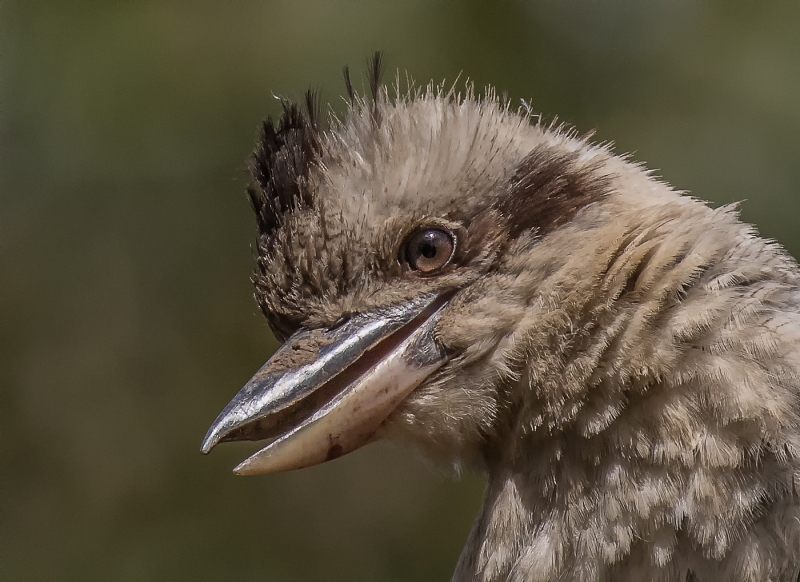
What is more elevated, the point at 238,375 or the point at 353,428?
the point at 353,428

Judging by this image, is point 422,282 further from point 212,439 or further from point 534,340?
point 212,439

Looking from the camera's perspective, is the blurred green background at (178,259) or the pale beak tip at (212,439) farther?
the blurred green background at (178,259)

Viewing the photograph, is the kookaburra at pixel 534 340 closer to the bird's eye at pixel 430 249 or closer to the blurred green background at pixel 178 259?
the bird's eye at pixel 430 249

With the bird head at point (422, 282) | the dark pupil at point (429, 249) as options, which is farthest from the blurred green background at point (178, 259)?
the dark pupil at point (429, 249)

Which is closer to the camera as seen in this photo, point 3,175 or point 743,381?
point 743,381

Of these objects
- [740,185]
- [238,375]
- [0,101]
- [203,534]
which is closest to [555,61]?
[740,185]

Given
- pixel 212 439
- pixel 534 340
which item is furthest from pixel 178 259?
pixel 534 340

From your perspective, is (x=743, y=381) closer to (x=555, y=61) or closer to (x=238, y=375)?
(x=555, y=61)

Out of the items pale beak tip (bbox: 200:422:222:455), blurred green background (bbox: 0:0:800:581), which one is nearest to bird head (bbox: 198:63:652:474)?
pale beak tip (bbox: 200:422:222:455)

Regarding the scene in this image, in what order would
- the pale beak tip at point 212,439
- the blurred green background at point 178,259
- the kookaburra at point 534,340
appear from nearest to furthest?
1. the kookaburra at point 534,340
2. the pale beak tip at point 212,439
3. the blurred green background at point 178,259
